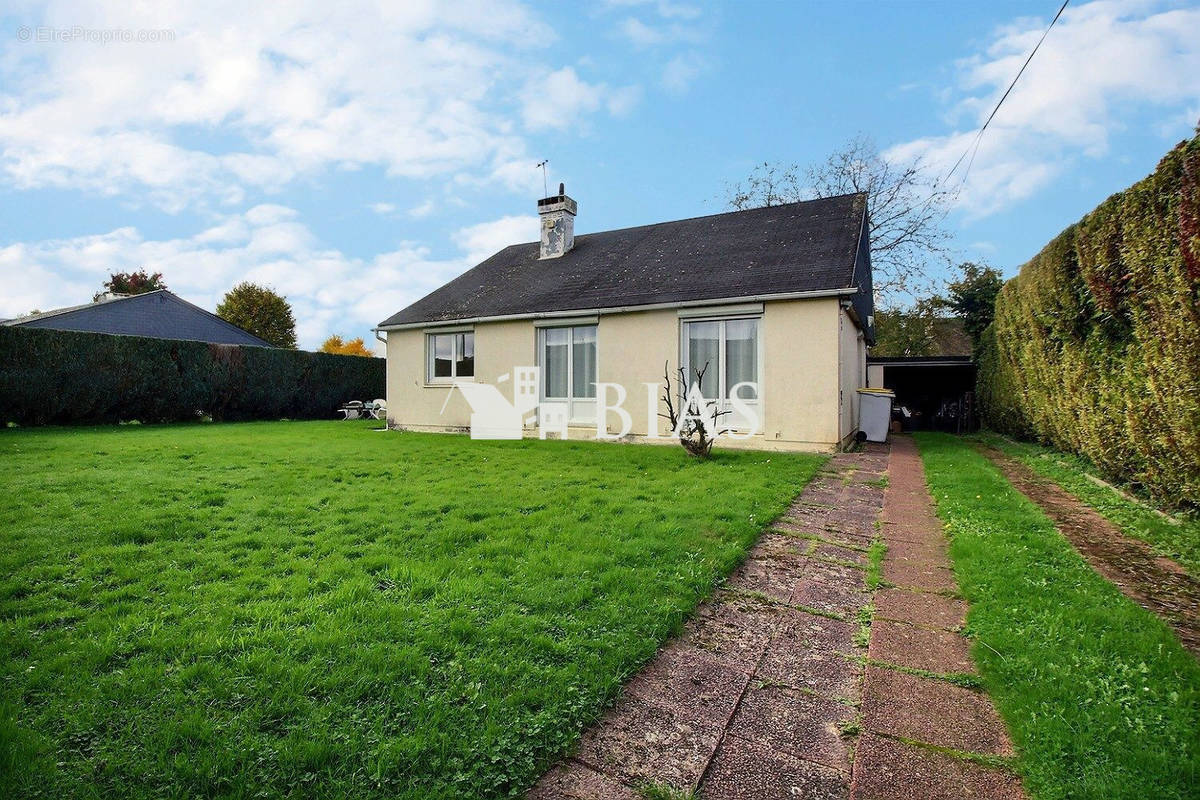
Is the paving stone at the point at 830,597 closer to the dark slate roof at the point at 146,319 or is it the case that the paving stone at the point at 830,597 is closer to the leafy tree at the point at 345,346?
the dark slate roof at the point at 146,319

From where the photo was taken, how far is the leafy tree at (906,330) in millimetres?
24656

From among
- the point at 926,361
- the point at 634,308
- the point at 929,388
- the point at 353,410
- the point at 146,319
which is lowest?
the point at 353,410

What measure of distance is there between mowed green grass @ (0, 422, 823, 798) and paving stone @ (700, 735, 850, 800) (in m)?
0.55

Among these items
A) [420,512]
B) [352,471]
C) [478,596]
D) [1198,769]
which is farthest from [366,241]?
[1198,769]

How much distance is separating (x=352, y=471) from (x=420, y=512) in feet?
9.27

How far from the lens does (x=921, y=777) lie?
195 centimetres

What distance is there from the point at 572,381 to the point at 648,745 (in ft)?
33.0

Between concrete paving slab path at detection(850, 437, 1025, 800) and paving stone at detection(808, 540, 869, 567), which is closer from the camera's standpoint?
concrete paving slab path at detection(850, 437, 1025, 800)

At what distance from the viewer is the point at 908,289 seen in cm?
2259

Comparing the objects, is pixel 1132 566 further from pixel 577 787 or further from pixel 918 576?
pixel 577 787

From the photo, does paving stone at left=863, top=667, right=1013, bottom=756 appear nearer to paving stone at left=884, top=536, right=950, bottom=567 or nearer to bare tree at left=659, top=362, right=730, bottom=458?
paving stone at left=884, top=536, right=950, bottom=567

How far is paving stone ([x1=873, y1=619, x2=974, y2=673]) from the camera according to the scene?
272 centimetres

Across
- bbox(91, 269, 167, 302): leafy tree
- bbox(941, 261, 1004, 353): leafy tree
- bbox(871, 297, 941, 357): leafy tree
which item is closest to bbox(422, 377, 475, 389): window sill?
bbox(941, 261, 1004, 353): leafy tree

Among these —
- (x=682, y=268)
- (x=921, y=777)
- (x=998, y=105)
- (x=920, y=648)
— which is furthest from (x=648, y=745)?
(x=682, y=268)
